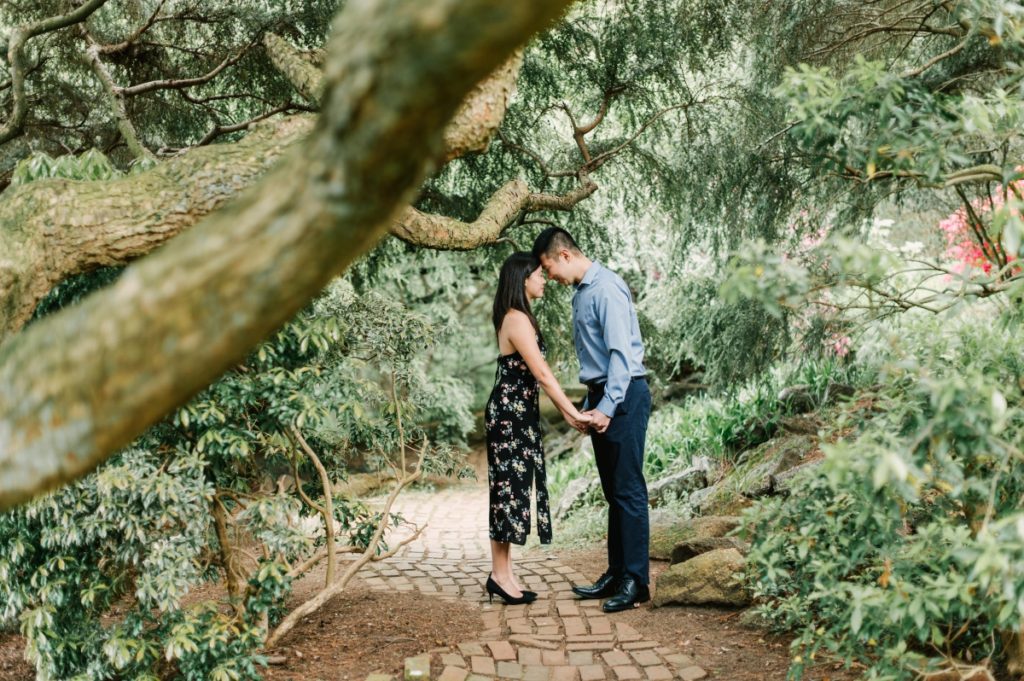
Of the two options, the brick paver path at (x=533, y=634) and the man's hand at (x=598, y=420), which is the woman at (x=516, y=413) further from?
the brick paver path at (x=533, y=634)

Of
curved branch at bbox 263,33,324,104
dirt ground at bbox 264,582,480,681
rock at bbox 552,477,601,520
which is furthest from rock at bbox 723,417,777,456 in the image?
curved branch at bbox 263,33,324,104

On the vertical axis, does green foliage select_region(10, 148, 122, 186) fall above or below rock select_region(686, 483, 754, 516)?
above

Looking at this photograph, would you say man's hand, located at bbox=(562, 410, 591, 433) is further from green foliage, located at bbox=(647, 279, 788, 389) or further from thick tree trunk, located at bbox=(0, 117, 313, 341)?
thick tree trunk, located at bbox=(0, 117, 313, 341)

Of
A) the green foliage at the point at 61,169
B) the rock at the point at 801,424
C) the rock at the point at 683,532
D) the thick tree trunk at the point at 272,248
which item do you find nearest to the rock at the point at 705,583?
the rock at the point at 683,532

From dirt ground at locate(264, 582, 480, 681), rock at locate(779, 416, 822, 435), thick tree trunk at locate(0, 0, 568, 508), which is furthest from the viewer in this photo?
rock at locate(779, 416, 822, 435)

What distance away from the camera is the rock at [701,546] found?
5031 mm

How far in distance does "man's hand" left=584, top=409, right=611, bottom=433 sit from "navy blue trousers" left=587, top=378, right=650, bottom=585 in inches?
3.3

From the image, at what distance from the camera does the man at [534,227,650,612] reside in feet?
15.3

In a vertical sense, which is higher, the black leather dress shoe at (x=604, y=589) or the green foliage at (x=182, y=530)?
the green foliage at (x=182, y=530)

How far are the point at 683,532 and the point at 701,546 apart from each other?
84 centimetres

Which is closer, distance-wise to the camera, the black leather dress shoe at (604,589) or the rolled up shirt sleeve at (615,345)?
the rolled up shirt sleeve at (615,345)

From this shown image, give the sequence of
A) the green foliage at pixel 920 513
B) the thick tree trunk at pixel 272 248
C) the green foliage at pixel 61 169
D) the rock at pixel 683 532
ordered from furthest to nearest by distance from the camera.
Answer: the rock at pixel 683 532, the green foliage at pixel 61 169, the green foliage at pixel 920 513, the thick tree trunk at pixel 272 248

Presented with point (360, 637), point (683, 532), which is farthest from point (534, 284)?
point (683, 532)

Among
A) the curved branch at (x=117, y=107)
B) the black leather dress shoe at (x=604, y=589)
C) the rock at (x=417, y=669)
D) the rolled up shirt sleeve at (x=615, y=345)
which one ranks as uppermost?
the curved branch at (x=117, y=107)
